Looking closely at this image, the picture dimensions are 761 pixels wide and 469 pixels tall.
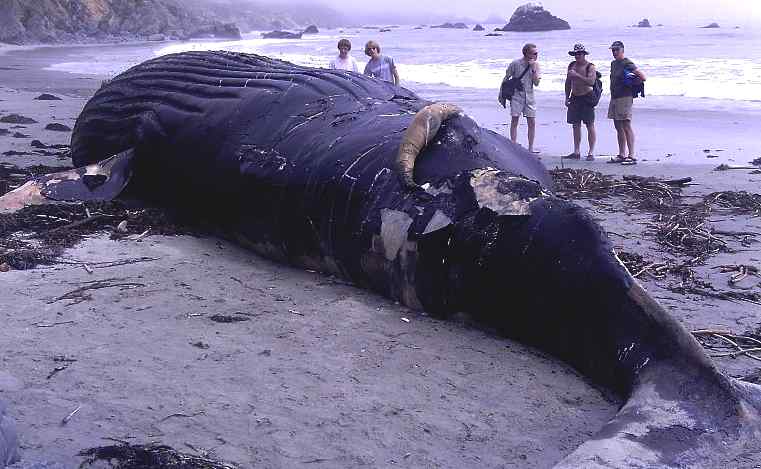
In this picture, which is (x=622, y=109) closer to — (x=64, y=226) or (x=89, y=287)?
(x=64, y=226)

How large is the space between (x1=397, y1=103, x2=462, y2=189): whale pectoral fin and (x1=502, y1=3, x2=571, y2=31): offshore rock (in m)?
73.8

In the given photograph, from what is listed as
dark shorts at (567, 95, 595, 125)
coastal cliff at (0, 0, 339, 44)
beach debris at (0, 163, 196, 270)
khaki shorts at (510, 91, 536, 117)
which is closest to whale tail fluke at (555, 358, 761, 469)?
beach debris at (0, 163, 196, 270)

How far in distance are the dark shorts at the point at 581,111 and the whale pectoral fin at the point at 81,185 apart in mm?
6786

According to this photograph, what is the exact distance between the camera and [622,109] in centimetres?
1094

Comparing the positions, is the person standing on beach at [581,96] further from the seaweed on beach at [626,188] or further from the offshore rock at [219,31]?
the offshore rock at [219,31]

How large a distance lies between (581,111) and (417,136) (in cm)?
716

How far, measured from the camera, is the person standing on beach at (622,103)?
35.8 ft

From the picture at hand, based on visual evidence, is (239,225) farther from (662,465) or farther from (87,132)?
(662,465)

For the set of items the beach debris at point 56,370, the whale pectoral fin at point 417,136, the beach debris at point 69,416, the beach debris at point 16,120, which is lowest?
the beach debris at point 69,416

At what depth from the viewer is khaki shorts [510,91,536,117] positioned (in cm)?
1169

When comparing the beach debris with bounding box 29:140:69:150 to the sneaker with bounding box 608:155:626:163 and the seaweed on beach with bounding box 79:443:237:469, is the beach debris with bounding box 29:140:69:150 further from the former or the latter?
the seaweed on beach with bounding box 79:443:237:469

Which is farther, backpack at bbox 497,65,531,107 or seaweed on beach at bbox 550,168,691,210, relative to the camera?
backpack at bbox 497,65,531,107

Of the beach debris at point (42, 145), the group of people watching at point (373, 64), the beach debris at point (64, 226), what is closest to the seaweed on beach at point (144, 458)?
the beach debris at point (64, 226)

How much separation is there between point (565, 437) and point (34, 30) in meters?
50.1
